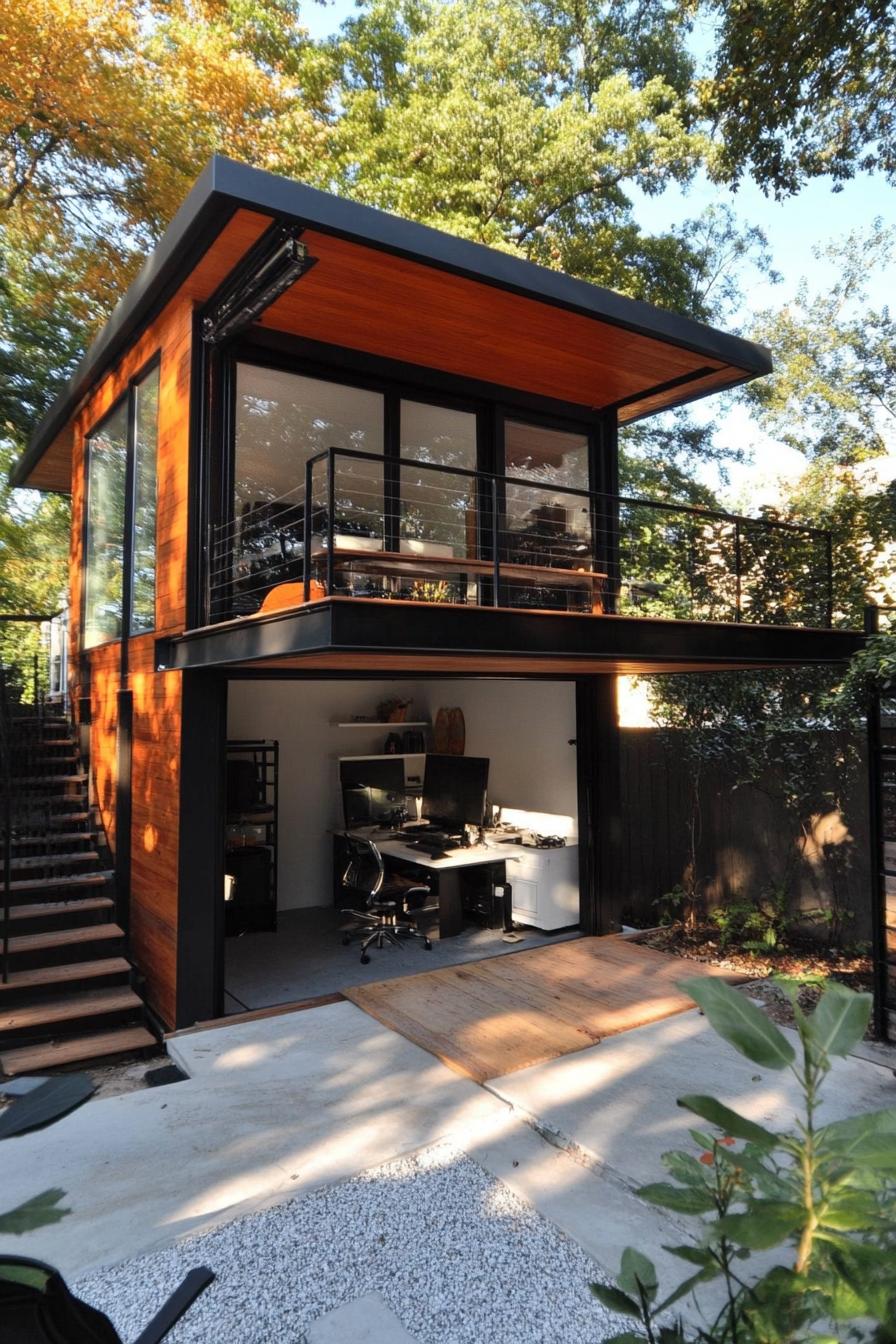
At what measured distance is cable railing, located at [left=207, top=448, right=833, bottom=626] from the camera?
17.5 ft

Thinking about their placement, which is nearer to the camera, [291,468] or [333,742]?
[291,468]

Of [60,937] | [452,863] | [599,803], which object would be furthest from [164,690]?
[599,803]

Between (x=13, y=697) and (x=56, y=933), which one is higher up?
(x=13, y=697)

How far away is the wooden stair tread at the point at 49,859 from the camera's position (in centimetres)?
599

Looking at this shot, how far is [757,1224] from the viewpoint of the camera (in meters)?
0.71

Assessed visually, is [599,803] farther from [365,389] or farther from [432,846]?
[365,389]

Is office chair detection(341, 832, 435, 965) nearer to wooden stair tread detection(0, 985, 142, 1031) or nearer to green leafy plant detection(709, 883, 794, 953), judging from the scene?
wooden stair tread detection(0, 985, 142, 1031)

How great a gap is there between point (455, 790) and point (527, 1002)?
121 inches

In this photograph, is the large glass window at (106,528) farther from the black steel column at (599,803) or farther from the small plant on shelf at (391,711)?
the black steel column at (599,803)

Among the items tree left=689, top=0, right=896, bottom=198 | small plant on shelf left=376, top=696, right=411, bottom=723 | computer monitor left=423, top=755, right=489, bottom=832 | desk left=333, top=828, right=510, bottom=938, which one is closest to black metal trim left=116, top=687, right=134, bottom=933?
desk left=333, top=828, right=510, bottom=938

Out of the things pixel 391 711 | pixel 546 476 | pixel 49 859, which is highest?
pixel 546 476

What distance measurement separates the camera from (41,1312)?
2.66 ft

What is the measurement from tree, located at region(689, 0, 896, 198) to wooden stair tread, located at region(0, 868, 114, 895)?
9.34m

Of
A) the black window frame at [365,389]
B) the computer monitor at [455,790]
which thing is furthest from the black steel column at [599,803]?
the black window frame at [365,389]
